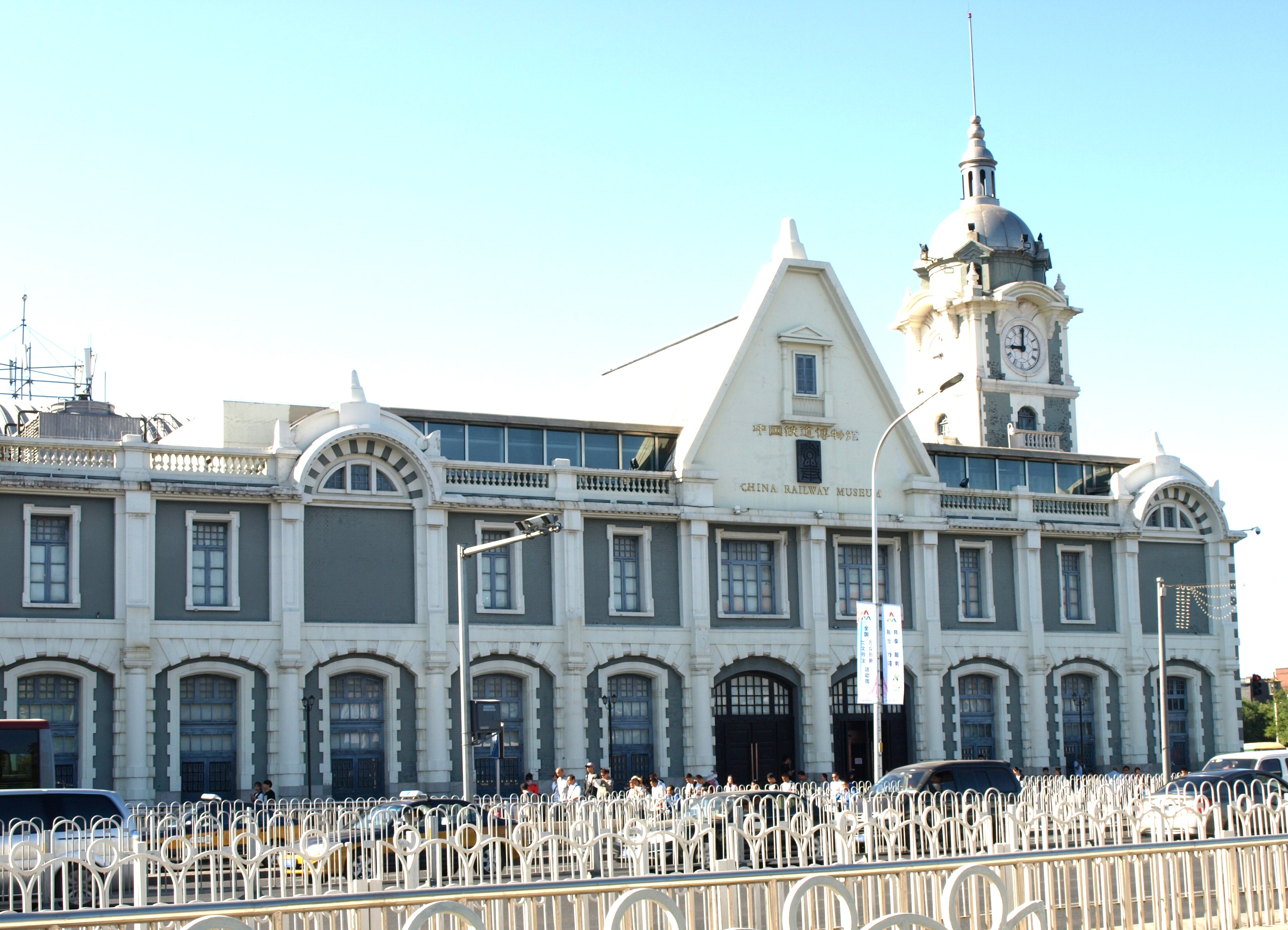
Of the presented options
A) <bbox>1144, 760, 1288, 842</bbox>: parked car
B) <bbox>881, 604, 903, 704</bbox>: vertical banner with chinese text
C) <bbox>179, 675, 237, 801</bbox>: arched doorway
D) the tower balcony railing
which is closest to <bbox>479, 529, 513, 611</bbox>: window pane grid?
<bbox>179, 675, 237, 801</bbox>: arched doorway

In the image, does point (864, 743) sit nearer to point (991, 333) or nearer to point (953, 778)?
point (953, 778)

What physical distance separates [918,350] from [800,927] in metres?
68.0

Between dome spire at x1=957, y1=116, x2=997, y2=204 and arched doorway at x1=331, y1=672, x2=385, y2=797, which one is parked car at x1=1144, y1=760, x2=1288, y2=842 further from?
dome spire at x1=957, y1=116, x2=997, y2=204

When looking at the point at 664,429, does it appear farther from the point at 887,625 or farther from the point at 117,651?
the point at 117,651

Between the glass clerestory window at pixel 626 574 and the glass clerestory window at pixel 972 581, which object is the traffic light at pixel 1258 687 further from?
the glass clerestory window at pixel 626 574

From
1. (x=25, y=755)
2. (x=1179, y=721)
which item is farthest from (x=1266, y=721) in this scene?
(x=25, y=755)

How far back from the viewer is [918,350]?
8025cm

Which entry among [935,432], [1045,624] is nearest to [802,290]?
[1045,624]

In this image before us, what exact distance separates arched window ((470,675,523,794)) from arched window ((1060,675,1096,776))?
17.8 m

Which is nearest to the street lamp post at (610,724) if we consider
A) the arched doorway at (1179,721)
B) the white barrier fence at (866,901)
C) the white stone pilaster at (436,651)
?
the white stone pilaster at (436,651)

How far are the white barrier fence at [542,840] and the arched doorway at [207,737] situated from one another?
22.1 feet

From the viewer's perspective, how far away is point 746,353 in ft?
150

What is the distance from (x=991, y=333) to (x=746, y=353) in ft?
108

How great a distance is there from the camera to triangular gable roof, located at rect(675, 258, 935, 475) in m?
44.4
